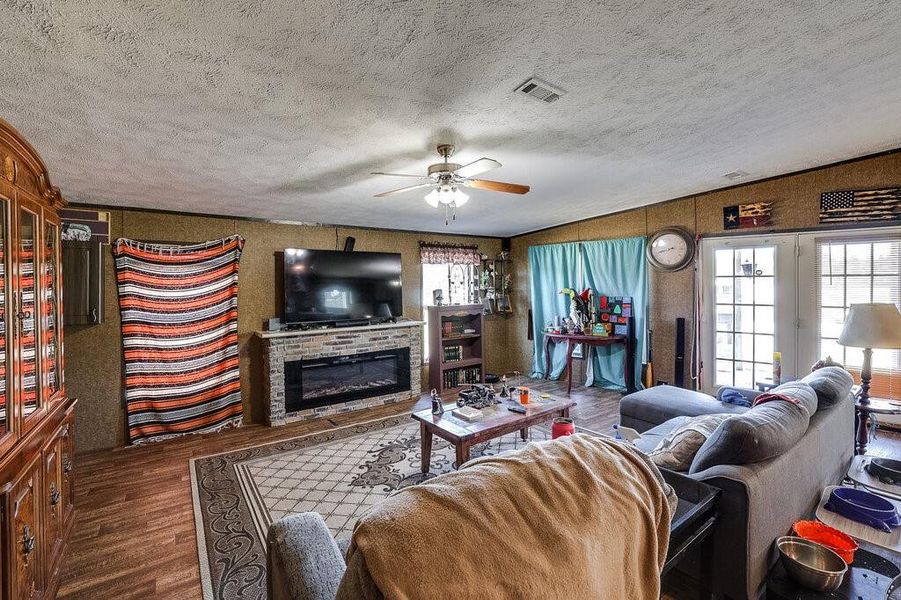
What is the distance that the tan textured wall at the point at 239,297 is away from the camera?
3705mm

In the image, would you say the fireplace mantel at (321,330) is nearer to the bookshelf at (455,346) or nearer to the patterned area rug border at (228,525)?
the bookshelf at (455,346)

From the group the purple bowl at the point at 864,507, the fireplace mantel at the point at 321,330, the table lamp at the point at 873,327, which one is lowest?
the purple bowl at the point at 864,507

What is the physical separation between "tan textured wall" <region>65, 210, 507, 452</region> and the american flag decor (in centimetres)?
408

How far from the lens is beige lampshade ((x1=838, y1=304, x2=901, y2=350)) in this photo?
2406 mm

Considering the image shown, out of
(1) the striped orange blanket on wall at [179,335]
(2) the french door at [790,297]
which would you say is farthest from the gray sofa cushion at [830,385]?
(1) the striped orange blanket on wall at [179,335]

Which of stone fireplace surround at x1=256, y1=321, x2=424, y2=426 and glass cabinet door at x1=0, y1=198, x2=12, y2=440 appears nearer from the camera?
glass cabinet door at x1=0, y1=198, x2=12, y2=440

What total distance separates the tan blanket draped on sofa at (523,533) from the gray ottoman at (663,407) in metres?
2.24

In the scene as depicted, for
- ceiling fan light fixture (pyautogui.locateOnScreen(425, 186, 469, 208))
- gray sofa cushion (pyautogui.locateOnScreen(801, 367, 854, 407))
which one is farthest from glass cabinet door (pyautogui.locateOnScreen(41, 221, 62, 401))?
gray sofa cushion (pyautogui.locateOnScreen(801, 367, 854, 407))

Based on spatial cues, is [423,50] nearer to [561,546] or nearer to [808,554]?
[561,546]

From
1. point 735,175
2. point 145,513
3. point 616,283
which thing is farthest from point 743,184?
point 145,513

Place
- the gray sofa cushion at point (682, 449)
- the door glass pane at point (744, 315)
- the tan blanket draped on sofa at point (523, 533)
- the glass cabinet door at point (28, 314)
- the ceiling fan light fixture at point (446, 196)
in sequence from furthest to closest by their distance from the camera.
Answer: the door glass pane at point (744, 315) < the ceiling fan light fixture at point (446, 196) < the gray sofa cushion at point (682, 449) < the glass cabinet door at point (28, 314) < the tan blanket draped on sofa at point (523, 533)

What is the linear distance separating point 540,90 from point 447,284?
428 cm

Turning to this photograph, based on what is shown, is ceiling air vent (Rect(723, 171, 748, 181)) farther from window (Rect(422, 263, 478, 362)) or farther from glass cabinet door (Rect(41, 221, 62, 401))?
glass cabinet door (Rect(41, 221, 62, 401))

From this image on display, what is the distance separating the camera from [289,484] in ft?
9.69
